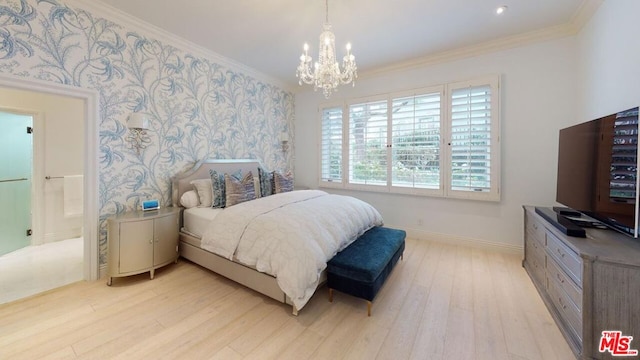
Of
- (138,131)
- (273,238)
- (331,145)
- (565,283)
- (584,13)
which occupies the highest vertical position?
(584,13)

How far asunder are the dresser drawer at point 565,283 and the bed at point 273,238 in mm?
1668

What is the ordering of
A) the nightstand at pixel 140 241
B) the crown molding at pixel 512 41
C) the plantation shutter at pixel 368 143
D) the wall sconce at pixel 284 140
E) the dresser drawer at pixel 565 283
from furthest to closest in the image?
1. the wall sconce at pixel 284 140
2. the plantation shutter at pixel 368 143
3. the crown molding at pixel 512 41
4. the nightstand at pixel 140 241
5. the dresser drawer at pixel 565 283

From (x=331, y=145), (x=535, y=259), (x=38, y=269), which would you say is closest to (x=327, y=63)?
(x=331, y=145)

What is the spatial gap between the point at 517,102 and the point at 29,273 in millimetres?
6321

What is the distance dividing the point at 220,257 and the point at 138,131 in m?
1.84

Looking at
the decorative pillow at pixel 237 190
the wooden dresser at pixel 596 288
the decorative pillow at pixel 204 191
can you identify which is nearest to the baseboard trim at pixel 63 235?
the decorative pillow at pixel 204 191

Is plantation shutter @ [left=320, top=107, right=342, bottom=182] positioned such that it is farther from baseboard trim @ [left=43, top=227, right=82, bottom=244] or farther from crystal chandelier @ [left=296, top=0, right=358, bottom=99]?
baseboard trim @ [left=43, top=227, right=82, bottom=244]

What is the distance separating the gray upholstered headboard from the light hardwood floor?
3.48 feet

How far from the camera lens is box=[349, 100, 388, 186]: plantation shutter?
13.5ft

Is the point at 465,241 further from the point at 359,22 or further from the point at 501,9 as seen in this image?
the point at 359,22

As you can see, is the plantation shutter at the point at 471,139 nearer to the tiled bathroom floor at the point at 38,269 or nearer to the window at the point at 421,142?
the window at the point at 421,142

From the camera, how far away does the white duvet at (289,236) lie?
1.92m

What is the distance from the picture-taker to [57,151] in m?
3.75

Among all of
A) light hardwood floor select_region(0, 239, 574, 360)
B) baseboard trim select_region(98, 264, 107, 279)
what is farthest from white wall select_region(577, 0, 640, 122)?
baseboard trim select_region(98, 264, 107, 279)
